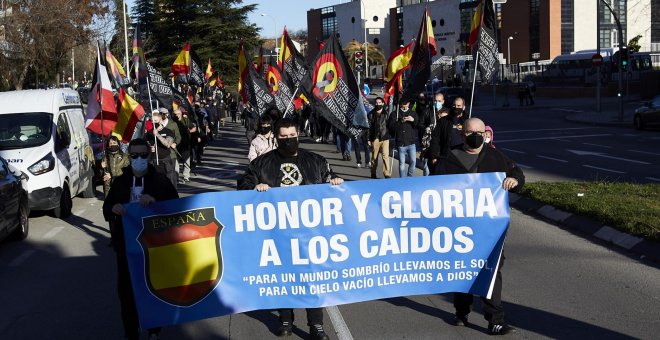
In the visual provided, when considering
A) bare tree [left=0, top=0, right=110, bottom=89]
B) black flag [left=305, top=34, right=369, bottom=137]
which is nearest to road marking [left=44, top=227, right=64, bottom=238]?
black flag [left=305, top=34, right=369, bottom=137]

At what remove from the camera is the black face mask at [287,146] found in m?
6.68

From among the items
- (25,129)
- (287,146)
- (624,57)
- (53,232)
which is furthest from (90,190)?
(624,57)

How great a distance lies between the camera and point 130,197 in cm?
684

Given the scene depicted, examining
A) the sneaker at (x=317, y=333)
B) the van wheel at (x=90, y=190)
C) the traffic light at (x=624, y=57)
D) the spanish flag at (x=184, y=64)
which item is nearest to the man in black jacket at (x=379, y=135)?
the van wheel at (x=90, y=190)

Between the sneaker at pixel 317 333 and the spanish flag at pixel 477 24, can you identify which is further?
the spanish flag at pixel 477 24

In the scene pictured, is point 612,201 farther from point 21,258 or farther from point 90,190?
point 90,190

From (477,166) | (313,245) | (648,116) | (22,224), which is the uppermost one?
(477,166)

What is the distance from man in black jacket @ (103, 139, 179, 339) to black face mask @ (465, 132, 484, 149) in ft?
7.64

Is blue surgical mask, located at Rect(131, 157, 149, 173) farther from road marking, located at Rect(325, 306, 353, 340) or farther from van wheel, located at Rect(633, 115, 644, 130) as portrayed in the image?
van wheel, located at Rect(633, 115, 644, 130)

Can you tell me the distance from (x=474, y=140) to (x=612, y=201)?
6.41 metres

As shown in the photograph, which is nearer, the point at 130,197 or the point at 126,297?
the point at 126,297

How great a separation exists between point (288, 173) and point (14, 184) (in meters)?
6.87

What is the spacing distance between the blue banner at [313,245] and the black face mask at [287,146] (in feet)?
1.21

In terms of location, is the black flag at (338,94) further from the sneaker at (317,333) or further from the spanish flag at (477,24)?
the sneaker at (317,333)
